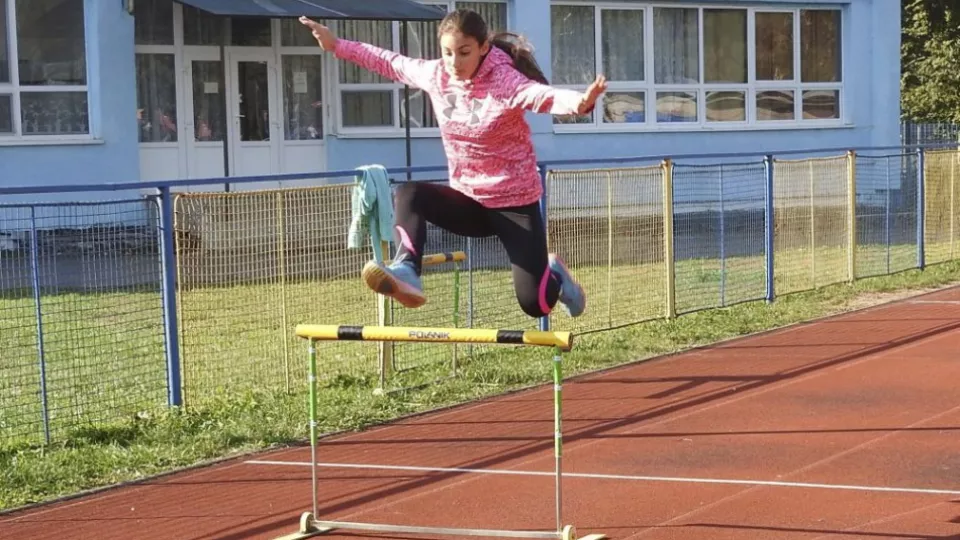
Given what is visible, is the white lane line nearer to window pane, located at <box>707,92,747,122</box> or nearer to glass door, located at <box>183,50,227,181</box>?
glass door, located at <box>183,50,227,181</box>

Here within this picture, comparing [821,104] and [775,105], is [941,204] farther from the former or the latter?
[821,104]

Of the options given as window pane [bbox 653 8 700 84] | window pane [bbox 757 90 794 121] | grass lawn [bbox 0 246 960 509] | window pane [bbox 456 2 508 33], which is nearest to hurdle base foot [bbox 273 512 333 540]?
grass lawn [bbox 0 246 960 509]

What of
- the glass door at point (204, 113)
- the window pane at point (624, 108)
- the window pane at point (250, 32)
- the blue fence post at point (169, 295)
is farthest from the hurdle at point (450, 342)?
the window pane at point (624, 108)

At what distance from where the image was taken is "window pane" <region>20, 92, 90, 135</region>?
2203 cm

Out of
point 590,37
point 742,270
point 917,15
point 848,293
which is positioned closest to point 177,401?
point 742,270

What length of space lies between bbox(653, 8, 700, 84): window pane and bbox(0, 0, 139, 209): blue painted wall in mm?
10517

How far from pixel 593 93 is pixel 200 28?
60.8ft

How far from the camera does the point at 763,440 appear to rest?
9508mm

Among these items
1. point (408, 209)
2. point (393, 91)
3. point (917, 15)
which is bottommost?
point (408, 209)

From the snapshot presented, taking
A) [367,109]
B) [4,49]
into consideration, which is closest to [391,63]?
[4,49]

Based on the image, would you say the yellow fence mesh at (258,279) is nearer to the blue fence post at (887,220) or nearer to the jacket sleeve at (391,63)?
the jacket sleeve at (391,63)

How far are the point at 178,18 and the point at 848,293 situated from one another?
11.8m

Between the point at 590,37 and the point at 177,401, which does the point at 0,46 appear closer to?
Answer: the point at 590,37

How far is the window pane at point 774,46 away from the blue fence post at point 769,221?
1333 centimetres
